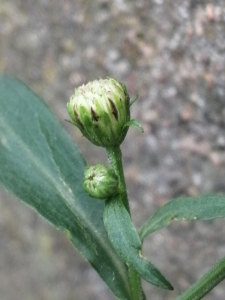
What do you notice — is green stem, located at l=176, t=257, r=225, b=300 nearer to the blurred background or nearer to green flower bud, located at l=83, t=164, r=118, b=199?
green flower bud, located at l=83, t=164, r=118, b=199

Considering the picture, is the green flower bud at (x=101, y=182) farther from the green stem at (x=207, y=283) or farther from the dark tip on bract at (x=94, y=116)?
the green stem at (x=207, y=283)

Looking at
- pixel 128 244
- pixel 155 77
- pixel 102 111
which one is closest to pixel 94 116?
pixel 102 111

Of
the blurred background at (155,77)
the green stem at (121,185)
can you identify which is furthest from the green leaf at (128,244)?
the blurred background at (155,77)

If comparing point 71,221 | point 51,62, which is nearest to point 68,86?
point 51,62

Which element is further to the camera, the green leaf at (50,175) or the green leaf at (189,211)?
the green leaf at (50,175)

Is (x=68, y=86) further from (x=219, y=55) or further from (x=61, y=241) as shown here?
(x=61, y=241)

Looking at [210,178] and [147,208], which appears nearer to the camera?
[210,178]

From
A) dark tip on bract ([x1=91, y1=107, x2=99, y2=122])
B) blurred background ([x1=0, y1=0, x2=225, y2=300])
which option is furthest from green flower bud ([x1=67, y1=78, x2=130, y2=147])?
blurred background ([x1=0, y1=0, x2=225, y2=300])
